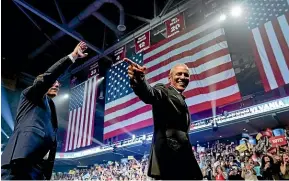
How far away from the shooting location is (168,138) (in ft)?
4.72

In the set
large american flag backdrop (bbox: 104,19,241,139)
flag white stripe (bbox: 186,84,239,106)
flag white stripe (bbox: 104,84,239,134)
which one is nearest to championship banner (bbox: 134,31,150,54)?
large american flag backdrop (bbox: 104,19,241,139)

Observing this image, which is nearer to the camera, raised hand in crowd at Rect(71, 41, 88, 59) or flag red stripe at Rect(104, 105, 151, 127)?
raised hand in crowd at Rect(71, 41, 88, 59)

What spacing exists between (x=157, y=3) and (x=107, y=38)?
2.54 meters

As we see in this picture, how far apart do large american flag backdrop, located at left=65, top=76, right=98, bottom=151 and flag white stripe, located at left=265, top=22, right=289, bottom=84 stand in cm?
521

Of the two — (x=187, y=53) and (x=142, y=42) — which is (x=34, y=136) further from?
(x=142, y=42)

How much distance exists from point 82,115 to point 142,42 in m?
3.04

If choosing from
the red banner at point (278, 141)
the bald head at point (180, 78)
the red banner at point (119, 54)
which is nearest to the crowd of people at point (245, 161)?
the red banner at point (278, 141)

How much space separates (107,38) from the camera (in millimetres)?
9469

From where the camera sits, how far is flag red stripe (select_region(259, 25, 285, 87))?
4773 millimetres

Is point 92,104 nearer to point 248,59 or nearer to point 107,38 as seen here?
point 107,38

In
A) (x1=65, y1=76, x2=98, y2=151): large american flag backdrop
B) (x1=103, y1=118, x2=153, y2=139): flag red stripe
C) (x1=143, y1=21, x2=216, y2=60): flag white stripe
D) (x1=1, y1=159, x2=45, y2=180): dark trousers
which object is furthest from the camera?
(x1=65, y1=76, x2=98, y2=151): large american flag backdrop

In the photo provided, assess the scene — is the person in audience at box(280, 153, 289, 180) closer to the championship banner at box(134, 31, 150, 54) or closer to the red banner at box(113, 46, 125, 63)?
the championship banner at box(134, 31, 150, 54)

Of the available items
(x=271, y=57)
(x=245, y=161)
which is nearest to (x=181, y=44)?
(x=271, y=57)

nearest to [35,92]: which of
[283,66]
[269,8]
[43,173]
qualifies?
[43,173]
